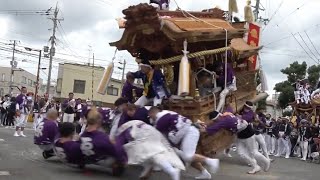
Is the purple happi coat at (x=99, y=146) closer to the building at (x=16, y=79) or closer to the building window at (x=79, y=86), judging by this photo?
the building window at (x=79, y=86)

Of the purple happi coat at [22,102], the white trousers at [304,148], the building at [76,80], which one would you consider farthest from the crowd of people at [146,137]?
the building at [76,80]

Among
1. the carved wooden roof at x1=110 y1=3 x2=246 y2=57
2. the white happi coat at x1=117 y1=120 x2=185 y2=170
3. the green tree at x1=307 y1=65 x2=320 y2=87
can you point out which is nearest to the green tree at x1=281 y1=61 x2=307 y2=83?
the green tree at x1=307 y1=65 x2=320 y2=87

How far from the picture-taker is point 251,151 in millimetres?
11320

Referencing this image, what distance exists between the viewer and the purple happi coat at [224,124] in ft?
33.9

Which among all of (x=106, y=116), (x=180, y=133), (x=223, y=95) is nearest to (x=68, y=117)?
(x=106, y=116)

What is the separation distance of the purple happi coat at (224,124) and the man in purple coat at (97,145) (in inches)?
102

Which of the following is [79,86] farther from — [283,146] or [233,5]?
[233,5]

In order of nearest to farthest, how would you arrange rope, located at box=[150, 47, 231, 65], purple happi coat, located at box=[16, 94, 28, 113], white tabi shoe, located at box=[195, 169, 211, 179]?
white tabi shoe, located at box=[195, 169, 211, 179], rope, located at box=[150, 47, 231, 65], purple happi coat, located at box=[16, 94, 28, 113]

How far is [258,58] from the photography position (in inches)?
595

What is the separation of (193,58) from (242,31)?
1751mm

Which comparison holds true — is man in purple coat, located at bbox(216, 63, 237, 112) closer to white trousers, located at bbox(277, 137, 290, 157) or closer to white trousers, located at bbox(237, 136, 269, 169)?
white trousers, located at bbox(237, 136, 269, 169)

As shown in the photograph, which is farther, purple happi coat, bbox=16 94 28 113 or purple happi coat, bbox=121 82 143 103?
purple happi coat, bbox=16 94 28 113

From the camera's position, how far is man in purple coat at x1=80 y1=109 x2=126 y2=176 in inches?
335

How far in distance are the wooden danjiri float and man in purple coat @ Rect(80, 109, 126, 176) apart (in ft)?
9.35
